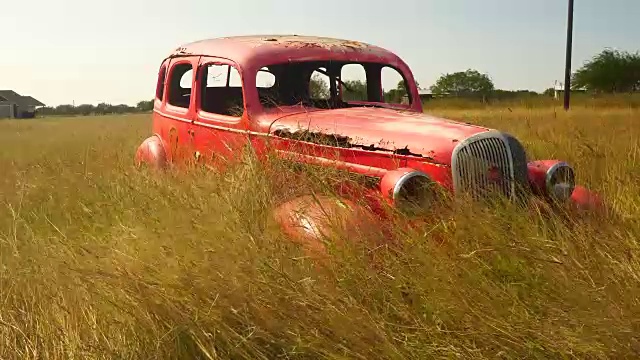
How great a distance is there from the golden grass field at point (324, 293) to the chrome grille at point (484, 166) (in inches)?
11.3

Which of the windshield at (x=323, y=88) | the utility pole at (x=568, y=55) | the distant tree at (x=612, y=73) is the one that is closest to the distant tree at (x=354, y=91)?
the windshield at (x=323, y=88)

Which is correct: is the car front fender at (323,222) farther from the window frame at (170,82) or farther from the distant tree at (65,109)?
the distant tree at (65,109)

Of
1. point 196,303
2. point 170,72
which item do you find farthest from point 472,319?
point 170,72

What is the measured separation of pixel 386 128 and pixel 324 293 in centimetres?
160

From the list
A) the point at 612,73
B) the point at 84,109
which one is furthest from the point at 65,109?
the point at 612,73

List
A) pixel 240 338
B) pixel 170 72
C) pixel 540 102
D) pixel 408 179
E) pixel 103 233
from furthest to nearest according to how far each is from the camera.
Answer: pixel 540 102 < pixel 170 72 < pixel 103 233 < pixel 408 179 < pixel 240 338

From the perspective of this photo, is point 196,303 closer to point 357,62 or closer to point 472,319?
point 472,319

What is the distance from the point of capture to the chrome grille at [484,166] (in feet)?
11.0

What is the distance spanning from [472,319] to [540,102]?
20770 millimetres

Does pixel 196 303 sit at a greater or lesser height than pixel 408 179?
lesser

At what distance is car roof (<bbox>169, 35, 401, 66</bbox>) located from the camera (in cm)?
487

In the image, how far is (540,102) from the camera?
21469 mm

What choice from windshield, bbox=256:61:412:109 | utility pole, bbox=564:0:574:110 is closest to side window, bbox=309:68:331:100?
windshield, bbox=256:61:412:109

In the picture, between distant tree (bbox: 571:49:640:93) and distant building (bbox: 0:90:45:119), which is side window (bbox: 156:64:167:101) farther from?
distant building (bbox: 0:90:45:119)
